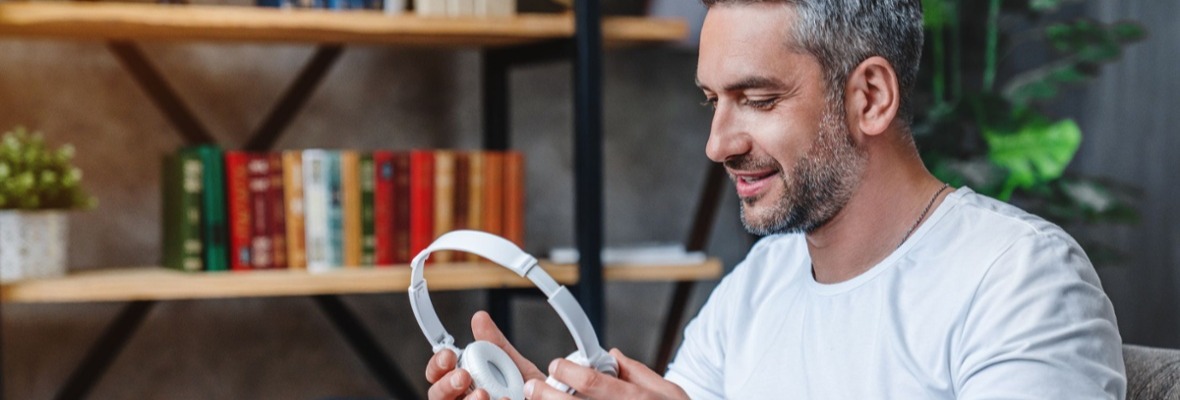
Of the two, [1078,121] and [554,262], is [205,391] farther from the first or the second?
[1078,121]

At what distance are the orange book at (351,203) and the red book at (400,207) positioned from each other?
0.06 meters

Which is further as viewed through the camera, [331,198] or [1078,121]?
[1078,121]

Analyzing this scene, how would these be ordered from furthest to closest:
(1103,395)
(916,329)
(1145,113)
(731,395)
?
(1145,113), (731,395), (916,329), (1103,395)

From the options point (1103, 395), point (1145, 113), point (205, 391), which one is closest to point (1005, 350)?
point (1103, 395)

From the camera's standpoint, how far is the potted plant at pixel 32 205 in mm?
1834

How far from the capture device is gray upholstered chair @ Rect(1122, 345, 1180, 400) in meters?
0.96

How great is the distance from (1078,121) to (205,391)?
1.99 m

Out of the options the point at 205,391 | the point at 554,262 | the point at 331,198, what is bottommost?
the point at 205,391

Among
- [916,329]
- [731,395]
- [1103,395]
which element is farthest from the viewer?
[731,395]

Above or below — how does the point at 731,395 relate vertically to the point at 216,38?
below

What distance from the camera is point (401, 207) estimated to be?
2.04m

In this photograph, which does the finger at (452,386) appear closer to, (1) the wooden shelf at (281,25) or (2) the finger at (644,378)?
(2) the finger at (644,378)

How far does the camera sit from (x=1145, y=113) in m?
2.69

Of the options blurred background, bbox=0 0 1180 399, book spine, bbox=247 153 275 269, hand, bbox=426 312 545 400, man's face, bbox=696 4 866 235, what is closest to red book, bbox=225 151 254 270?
book spine, bbox=247 153 275 269
